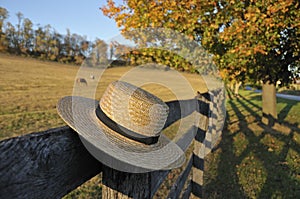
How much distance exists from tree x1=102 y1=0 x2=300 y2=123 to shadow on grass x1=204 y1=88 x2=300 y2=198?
2321 mm

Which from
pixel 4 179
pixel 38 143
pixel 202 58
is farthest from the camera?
pixel 202 58

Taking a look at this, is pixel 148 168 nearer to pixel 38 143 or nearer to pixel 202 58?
pixel 38 143

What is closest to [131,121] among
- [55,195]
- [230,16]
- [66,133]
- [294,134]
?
[66,133]

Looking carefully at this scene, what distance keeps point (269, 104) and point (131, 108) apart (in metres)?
10.3

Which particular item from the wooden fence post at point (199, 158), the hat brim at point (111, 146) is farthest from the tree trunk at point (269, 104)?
the hat brim at point (111, 146)

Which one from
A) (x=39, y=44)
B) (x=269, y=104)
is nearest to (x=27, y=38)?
(x=39, y=44)

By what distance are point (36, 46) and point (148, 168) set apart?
73995mm

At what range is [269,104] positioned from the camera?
408 inches

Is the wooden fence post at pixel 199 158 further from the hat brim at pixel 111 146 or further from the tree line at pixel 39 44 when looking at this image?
the tree line at pixel 39 44

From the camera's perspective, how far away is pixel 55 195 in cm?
98

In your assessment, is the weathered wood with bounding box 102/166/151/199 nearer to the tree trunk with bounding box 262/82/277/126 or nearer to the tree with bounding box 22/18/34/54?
the tree trunk with bounding box 262/82/277/126

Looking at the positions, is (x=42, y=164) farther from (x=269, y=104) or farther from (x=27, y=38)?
(x=27, y=38)

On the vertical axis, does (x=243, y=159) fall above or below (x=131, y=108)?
below

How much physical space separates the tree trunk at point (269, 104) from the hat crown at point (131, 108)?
9.89 meters
